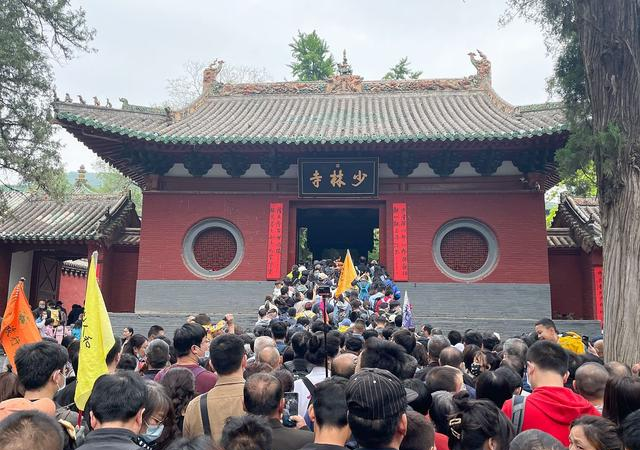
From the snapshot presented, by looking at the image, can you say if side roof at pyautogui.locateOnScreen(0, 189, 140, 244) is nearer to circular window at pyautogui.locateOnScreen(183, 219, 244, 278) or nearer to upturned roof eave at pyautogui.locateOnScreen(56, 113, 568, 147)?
circular window at pyautogui.locateOnScreen(183, 219, 244, 278)

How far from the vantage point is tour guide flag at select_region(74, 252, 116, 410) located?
152 inches

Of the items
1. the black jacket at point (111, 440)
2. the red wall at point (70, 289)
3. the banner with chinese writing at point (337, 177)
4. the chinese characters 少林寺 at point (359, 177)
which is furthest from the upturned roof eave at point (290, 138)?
the black jacket at point (111, 440)

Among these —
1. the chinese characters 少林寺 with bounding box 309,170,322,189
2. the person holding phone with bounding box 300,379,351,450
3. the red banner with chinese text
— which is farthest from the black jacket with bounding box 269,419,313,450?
the red banner with chinese text

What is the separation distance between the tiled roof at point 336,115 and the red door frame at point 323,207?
5.76ft

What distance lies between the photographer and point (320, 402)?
250cm

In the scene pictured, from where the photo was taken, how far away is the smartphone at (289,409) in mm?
3105

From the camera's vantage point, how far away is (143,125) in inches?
539

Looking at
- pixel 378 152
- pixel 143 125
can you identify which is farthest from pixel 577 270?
pixel 143 125

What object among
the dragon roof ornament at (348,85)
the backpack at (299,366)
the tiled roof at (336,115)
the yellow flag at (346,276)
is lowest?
the backpack at (299,366)

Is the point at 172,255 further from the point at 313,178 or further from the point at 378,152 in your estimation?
the point at 378,152

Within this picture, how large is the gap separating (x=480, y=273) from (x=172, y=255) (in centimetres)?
750

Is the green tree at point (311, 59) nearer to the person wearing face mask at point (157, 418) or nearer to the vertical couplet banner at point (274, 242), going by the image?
the vertical couplet banner at point (274, 242)

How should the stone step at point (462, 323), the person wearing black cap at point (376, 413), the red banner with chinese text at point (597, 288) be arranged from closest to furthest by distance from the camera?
the person wearing black cap at point (376, 413)
the stone step at point (462, 323)
the red banner with chinese text at point (597, 288)

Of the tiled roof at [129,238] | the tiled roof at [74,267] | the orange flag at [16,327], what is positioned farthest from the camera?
the tiled roof at [74,267]
